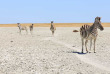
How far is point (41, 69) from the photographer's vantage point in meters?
10.4

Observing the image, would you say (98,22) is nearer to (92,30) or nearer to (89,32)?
(92,30)

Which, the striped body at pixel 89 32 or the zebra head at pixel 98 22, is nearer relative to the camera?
the zebra head at pixel 98 22

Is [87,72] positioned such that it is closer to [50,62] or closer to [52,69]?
[52,69]

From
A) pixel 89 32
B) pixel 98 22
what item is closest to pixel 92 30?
pixel 89 32

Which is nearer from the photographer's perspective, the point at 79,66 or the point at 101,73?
the point at 101,73

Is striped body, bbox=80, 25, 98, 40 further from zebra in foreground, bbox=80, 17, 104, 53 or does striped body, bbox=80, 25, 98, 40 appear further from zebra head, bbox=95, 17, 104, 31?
zebra head, bbox=95, 17, 104, 31

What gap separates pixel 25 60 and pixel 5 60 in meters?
0.99

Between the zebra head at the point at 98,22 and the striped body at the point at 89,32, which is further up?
the zebra head at the point at 98,22

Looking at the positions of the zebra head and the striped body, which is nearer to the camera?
the zebra head

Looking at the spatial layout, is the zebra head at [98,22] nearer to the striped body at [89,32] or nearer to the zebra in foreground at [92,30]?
Result: the zebra in foreground at [92,30]

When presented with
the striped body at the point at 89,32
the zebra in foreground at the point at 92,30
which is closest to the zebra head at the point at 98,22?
the zebra in foreground at the point at 92,30

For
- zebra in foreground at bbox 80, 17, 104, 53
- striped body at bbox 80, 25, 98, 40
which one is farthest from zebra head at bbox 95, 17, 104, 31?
striped body at bbox 80, 25, 98, 40

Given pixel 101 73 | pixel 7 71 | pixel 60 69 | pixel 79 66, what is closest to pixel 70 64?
pixel 79 66

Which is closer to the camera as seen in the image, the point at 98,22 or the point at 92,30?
the point at 98,22
